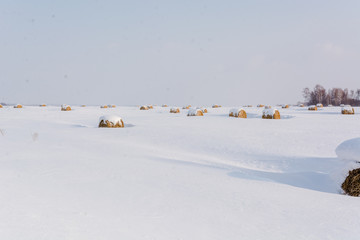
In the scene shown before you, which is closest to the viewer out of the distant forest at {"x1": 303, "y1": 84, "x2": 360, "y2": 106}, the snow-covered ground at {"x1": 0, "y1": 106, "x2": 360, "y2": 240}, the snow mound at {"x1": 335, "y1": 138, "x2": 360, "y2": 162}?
the snow-covered ground at {"x1": 0, "y1": 106, "x2": 360, "y2": 240}

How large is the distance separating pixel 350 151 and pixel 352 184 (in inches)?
25.7

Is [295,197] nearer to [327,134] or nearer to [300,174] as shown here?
[300,174]

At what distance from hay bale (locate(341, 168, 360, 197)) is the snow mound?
246mm

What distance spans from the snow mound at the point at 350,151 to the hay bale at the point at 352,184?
0.25 m

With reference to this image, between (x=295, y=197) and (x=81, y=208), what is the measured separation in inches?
111

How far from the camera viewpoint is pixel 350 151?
16.1ft

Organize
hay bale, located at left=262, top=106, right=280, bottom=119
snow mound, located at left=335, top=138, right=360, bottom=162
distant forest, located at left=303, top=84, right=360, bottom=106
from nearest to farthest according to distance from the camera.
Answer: snow mound, located at left=335, top=138, right=360, bottom=162 → hay bale, located at left=262, top=106, right=280, bottom=119 → distant forest, located at left=303, top=84, right=360, bottom=106

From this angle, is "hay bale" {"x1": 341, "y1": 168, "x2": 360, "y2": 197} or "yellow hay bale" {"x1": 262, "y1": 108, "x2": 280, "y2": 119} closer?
"hay bale" {"x1": 341, "y1": 168, "x2": 360, "y2": 197}

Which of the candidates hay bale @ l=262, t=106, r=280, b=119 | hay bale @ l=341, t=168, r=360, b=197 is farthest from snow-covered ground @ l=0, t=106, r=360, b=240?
hay bale @ l=262, t=106, r=280, b=119

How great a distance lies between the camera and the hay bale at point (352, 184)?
14.6 feet

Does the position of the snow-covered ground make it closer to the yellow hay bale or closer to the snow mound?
the snow mound

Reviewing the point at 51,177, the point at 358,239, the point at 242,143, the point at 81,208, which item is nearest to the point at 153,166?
the point at 51,177

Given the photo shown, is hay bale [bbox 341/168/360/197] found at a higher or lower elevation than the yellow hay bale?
lower

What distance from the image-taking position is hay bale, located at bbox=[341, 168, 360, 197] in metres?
4.44
